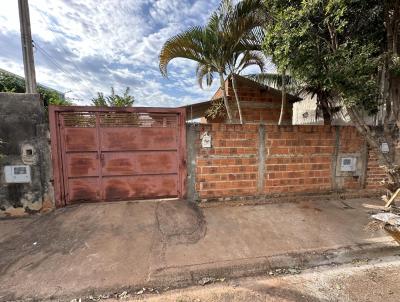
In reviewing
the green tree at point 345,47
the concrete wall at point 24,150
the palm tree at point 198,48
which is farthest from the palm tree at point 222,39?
the concrete wall at point 24,150

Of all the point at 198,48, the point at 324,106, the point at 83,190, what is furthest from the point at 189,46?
the point at 324,106

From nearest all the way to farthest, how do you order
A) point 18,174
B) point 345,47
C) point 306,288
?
point 306,288, point 345,47, point 18,174

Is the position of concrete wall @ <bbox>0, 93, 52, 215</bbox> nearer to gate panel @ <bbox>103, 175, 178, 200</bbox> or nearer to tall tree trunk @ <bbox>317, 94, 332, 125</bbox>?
gate panel @ <bbox>103, 175, 178, 200</bbox>

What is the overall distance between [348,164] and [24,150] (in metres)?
6.39

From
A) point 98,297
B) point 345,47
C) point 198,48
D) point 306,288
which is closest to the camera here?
point 98,297

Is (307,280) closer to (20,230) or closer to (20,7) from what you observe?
(20,230)

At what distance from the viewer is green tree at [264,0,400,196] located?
3182mm

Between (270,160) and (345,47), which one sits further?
(270,160)

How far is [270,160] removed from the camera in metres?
4.55

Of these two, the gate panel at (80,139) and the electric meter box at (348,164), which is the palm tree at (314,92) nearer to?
the electric meter box at (348,164)

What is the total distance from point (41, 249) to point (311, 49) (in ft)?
15.7

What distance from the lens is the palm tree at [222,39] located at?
4.32m

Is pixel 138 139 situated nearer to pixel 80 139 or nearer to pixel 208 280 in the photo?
pixel 80 139

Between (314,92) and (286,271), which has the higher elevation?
(314,92)
